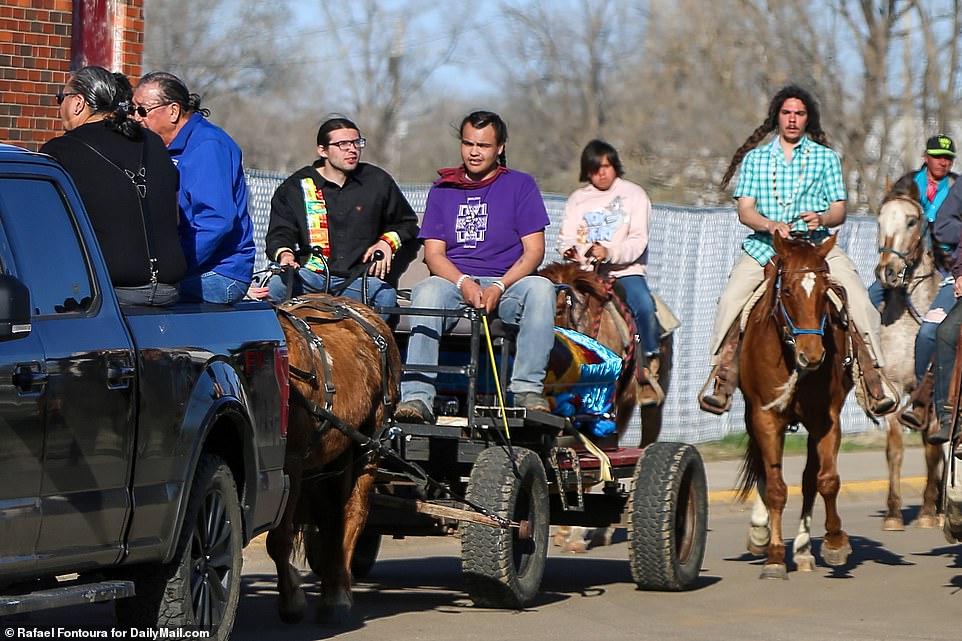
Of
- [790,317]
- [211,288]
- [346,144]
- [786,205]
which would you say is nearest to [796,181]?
[786,205]

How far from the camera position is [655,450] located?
1082 centimetres

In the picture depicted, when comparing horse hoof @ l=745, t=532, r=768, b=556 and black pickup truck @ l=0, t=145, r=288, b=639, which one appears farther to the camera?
horse hoof @ l=745, t=532, r=768, b=556

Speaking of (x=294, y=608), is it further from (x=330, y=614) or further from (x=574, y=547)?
(x=574, y=547)

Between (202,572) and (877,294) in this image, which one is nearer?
(202,572)

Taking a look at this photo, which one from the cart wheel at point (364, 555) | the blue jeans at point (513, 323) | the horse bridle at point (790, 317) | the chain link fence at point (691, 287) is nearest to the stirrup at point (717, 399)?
the horse bridle at point (790, 317)

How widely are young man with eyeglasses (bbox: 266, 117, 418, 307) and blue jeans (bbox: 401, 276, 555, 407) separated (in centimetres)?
52

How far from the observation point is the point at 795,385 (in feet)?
38.8

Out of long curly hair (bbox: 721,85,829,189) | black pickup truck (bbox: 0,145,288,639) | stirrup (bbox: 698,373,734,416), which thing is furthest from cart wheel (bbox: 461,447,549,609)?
long curly hair (bbox: 721,85,829,189)

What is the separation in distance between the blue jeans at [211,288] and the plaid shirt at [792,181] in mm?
4958

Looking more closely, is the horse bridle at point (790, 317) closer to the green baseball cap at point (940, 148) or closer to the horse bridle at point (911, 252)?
the horse bridle at point (911, 252)

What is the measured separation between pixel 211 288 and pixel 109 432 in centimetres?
240

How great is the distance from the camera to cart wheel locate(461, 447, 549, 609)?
934 centimetres

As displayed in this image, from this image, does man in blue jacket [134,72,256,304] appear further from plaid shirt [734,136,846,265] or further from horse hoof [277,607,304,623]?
plaid shirt [734,136,846,265]

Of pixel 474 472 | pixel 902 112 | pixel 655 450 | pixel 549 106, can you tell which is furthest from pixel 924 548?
pixel 549 106
